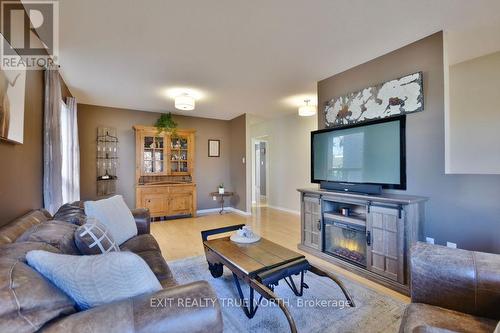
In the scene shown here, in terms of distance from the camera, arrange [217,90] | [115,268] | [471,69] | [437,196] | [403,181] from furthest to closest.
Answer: [217,90], [471,69], [403,181], [437,196], [115,268]

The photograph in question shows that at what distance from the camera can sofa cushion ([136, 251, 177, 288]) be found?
151 cm

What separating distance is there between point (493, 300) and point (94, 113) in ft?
19.5

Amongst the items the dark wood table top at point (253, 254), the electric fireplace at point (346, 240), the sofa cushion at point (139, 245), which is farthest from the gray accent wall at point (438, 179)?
the sofa cushion at point (139, 245)

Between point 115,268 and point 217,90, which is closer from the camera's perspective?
point 115,268

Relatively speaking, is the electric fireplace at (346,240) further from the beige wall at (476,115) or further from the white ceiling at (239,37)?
the white ceiling at (239,37)

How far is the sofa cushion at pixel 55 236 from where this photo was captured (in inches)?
49.5

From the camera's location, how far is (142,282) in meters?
0.93

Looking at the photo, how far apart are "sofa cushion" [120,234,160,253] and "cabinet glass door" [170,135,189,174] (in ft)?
10.9

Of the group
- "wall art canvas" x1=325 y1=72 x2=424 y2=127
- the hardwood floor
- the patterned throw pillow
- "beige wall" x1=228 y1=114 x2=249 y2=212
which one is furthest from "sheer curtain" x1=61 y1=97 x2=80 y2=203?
"wall art canvas" x1=325 y1=72 x2=424 y2=127

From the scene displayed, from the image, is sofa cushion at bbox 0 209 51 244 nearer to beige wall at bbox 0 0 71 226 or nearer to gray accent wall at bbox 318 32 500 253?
beige wall at bbox 0 0 71 226

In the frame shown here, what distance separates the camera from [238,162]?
5953 millimetres

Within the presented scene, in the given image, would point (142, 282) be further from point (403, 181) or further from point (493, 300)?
point (403, 181)

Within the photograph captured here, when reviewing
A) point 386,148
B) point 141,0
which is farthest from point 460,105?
point 141,0

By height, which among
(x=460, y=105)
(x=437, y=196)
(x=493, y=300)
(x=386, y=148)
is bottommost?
(x=493, y=300)
